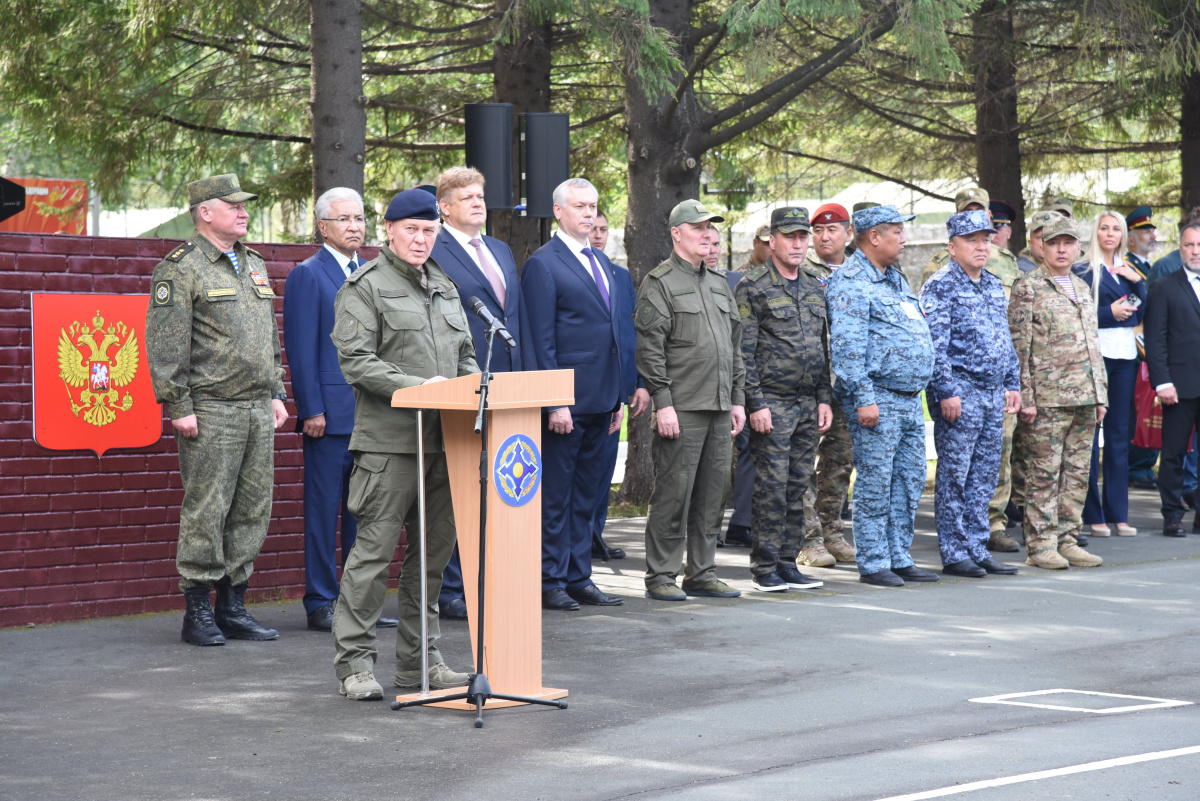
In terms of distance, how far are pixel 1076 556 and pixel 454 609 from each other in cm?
→ 435

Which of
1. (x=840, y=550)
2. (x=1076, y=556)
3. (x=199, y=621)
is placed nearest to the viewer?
(x=199, y=621)

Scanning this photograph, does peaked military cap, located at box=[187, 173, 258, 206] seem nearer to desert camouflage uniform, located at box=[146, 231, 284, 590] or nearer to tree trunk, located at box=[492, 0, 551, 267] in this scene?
desert camouflage uniform, located at box=[146, 231, 284, 590]

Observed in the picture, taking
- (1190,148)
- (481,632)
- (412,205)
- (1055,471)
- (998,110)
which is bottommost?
(481,632)

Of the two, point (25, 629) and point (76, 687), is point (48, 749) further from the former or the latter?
point (25, 629)

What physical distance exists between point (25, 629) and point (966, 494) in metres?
5.64

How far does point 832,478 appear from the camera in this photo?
1004cm

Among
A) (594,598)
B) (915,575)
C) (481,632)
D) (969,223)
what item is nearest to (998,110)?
(969,223)

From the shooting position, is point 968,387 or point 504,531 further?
point 968,387

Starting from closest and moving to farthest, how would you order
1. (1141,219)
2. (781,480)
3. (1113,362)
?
(781,480)
(1113,362)
(1141,219)

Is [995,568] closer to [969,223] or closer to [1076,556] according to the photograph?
[1076,556]

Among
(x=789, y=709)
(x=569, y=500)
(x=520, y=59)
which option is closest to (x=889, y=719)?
(x=789, y=709)

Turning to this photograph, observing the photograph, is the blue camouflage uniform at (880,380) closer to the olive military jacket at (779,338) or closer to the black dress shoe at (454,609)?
the olive military jacket at (779,338)

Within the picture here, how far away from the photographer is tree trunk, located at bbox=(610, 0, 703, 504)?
1157cm

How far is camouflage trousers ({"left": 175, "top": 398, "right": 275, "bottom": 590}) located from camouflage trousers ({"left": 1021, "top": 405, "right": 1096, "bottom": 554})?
5.14m
